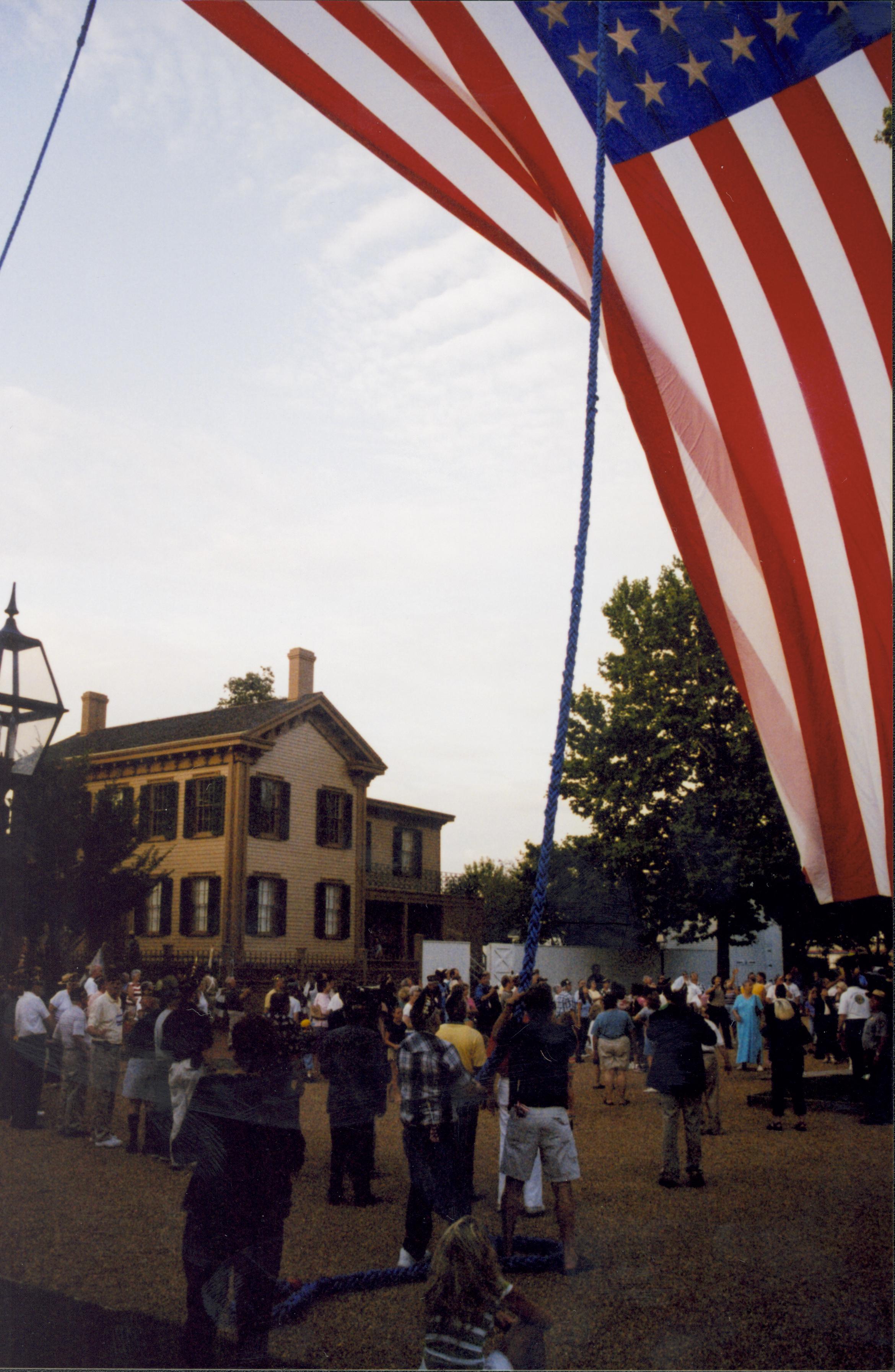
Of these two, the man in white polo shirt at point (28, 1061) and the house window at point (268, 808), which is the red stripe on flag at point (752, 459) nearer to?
the man in white polo shirt at point (28, 1061)

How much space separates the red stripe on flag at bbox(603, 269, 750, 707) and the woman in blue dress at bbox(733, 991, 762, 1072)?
13366mm

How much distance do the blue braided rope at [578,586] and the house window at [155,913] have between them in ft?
83.7

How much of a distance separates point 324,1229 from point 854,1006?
9.25 metres

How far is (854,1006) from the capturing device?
13758 mm

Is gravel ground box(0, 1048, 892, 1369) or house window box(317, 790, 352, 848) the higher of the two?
house window box(317, 790, 352, 848)

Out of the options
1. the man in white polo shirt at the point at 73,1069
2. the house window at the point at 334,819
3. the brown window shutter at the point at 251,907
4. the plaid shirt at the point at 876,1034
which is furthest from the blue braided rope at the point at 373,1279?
the house window at the point at 334,819

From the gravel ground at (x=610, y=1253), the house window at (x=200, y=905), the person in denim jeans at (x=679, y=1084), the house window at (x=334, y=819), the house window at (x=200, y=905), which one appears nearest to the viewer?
the gravel ground at (x=610, y=1253)

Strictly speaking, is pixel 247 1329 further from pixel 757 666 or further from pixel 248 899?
pixel 248 899

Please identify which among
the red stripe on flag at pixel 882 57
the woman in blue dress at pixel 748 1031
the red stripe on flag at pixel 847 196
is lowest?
the woman in blue dress at pixel 748 1031

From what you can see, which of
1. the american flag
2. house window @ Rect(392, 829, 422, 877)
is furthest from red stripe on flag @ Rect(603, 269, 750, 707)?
house window @ Rect(392, 829, 422, 877)

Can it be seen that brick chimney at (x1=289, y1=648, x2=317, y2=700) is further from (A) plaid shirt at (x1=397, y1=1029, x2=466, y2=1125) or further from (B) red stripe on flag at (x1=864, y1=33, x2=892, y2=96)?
(B) red stripe on flag at (x1=864, y1=33, x2=892, y2=96)

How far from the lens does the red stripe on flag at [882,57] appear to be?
4957 millimetres

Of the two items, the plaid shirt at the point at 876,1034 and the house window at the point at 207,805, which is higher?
the house window at the point at 207,805

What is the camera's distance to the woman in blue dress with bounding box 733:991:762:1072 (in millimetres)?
17062
